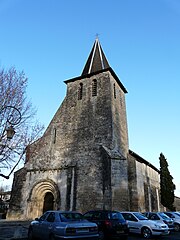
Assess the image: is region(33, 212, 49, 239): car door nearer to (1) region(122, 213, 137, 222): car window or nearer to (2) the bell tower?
(1) region(122, 213, 137, 222): car window

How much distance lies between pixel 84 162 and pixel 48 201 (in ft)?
15.9

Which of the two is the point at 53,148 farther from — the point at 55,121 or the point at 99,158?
the point at 99,158

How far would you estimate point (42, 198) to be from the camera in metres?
18.6

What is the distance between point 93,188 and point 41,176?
16.0 feet

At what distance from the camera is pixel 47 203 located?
62.0 ft

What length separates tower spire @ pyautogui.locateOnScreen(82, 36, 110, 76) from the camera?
2333 centimetres

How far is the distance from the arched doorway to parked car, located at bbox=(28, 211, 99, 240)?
34.4 ft

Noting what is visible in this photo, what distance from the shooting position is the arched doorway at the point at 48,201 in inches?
737

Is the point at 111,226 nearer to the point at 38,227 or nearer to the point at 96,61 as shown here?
the point at 38,227

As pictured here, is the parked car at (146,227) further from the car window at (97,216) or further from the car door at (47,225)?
the car door at (47,225)

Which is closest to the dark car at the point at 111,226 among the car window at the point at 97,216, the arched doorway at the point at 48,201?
the car window at the point at 97,216

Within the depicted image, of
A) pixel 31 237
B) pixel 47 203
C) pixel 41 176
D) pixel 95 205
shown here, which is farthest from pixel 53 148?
pixel 31 237

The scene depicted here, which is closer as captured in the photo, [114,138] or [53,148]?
[114,138]

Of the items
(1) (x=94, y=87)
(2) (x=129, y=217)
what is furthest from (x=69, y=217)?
(1) (x=94, y=87)
